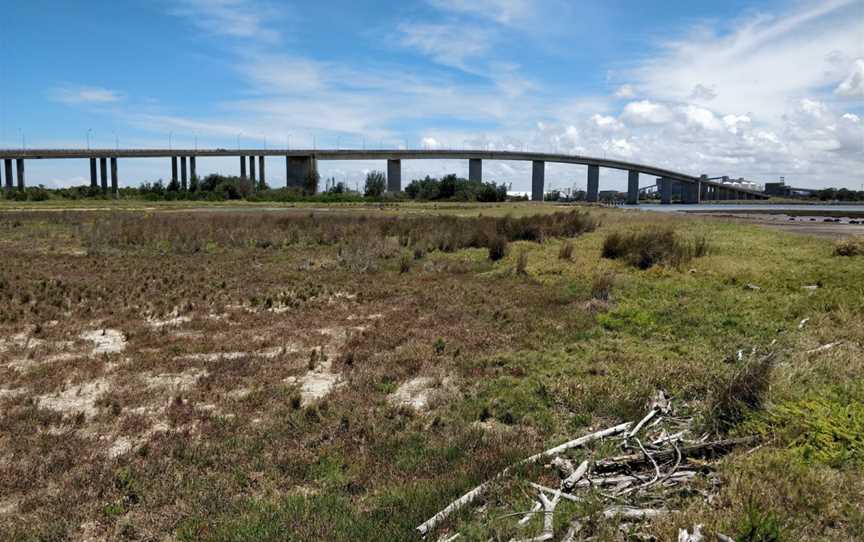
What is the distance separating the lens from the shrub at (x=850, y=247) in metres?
20.0

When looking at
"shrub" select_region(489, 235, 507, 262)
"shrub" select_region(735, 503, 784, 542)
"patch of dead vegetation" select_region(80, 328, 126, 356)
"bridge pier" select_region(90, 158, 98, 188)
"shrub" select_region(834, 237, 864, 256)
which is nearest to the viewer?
"shrub" select_region(735, 503, 784, 542)

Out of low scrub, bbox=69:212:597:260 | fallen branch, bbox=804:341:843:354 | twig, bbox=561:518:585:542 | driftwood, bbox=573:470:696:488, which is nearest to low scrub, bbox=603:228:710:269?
low scrub, bbox=69:212:597:260

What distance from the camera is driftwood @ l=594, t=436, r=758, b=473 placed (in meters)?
5.45

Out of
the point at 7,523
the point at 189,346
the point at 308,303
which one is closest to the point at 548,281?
the point at 308,303

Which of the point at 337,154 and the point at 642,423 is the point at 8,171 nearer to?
the point at 337,154

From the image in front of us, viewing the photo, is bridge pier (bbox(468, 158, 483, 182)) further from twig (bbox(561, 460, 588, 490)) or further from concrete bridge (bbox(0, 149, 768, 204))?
twig (bbox(561, 460, 588, 490))

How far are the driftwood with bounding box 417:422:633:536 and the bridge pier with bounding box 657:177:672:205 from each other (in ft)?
457

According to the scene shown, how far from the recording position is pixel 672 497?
15.5 ft

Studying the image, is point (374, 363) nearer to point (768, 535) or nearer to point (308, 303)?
point (308, 303)

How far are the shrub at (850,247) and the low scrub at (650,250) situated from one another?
4.04 m

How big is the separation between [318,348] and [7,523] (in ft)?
19.8

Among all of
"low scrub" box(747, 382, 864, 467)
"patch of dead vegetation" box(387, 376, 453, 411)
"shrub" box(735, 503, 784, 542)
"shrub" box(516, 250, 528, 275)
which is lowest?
"patch of dead vegetation" box(387, 376, 453, 411)

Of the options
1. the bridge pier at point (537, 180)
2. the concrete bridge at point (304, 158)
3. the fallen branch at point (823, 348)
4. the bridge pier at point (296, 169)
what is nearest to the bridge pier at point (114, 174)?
the concrete bridge at point (304, 158)

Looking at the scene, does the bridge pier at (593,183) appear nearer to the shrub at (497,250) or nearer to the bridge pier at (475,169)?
the bridge pier at (475,169)
